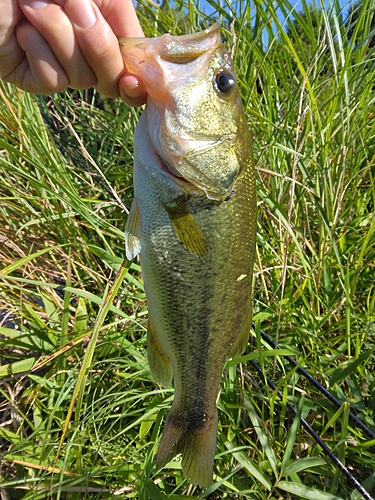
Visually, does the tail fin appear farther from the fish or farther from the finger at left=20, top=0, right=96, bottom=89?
the finger at left=20, top=0, right=96, bottom=89

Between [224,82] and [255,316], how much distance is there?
3.70ft

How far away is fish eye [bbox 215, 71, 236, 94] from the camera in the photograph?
1.27 meters

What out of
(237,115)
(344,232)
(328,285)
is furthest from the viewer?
(344,232)

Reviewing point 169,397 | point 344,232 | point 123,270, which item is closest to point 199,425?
point 169,397

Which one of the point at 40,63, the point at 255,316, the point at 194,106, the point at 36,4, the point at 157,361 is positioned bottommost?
the point at 255,316

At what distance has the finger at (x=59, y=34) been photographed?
1126 millimetres

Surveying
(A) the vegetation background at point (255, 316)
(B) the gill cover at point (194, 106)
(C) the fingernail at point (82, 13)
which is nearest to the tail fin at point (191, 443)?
(A) the vegetation background at point (255, 316)

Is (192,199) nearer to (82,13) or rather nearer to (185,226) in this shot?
(185,226)

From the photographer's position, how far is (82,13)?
1.12 meters

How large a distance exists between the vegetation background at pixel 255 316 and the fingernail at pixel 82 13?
2.84 feet

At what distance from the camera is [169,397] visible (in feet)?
6.18

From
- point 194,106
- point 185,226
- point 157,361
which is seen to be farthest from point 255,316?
point 194,106

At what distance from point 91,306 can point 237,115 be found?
1468mm

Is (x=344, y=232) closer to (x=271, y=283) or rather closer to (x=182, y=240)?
(x=271, y=283)
